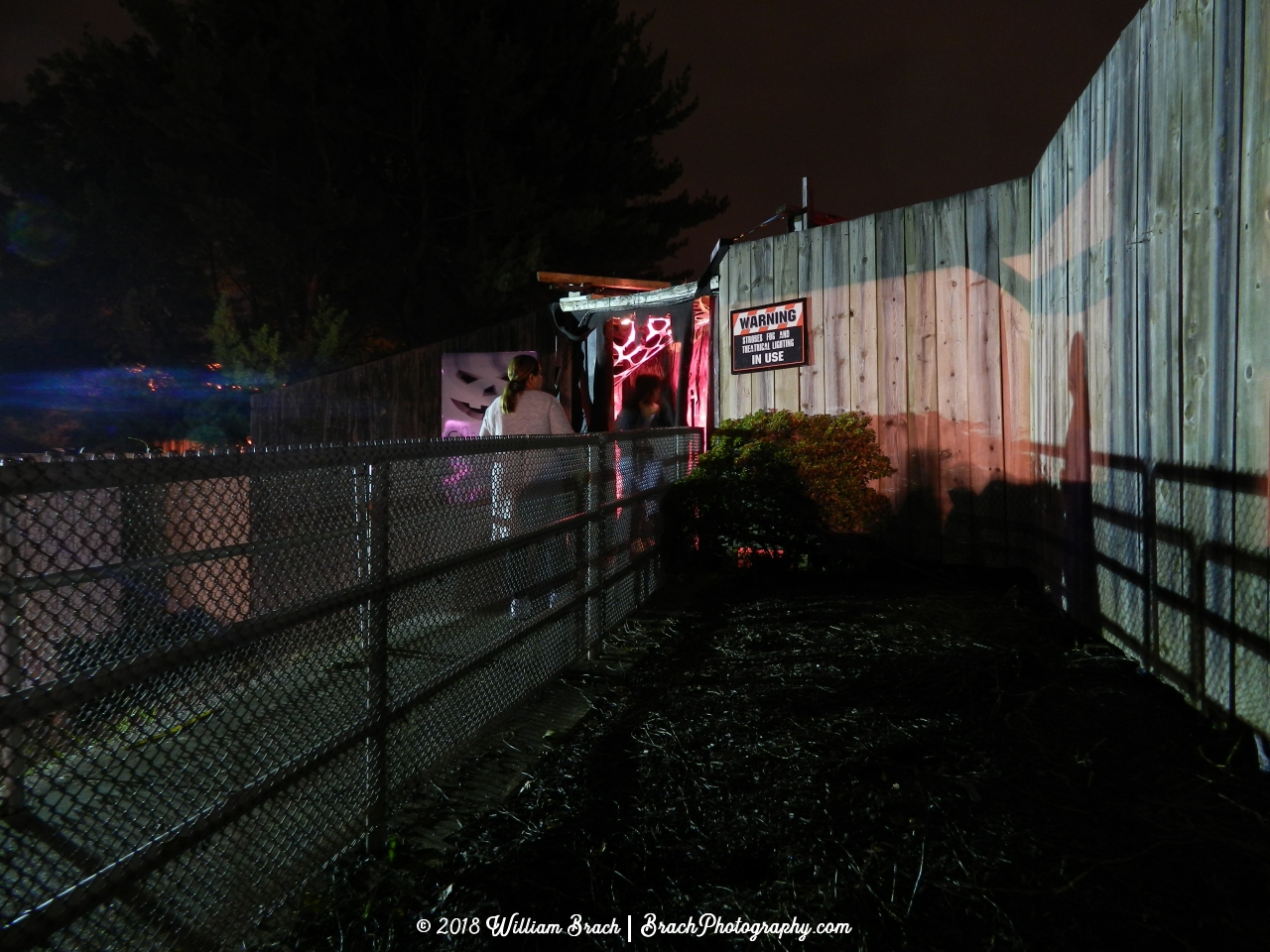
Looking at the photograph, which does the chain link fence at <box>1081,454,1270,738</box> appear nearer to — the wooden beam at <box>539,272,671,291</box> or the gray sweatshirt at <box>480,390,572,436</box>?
the gray sweatshirt at <box>480,390,572,436</box>

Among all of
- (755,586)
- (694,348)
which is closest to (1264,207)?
(755,586)

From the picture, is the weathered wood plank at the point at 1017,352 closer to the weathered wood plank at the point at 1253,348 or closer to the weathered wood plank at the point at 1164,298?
the weathered wood plank at the point at 1164,298

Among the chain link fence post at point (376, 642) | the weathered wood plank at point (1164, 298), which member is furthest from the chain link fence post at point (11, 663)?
the weathered wood plank at point (1164, 298)

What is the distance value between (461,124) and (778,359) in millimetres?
14743

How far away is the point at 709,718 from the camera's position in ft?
11.6

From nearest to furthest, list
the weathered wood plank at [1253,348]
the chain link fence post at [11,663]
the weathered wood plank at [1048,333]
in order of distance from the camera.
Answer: the chain link fence post at [11,663], the weathered wood plank at [1253,348], the weathered wood plank at [1048,333]

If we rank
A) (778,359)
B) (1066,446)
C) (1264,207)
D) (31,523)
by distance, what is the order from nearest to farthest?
1. (31,523)
2. (1264,207)
3. (1066,446)
4. (778,359)

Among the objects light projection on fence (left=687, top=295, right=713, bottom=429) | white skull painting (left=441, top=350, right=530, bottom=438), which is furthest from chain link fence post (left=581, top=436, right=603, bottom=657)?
white skull painting (left=441, top=350, right=530, bottom=438)

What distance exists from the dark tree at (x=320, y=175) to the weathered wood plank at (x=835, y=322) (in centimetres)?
1199

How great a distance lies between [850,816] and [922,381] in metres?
4.89

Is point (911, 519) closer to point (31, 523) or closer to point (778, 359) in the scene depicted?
point (778, 359)

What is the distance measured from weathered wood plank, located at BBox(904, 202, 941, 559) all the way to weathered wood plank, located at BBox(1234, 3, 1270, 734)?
370 centimetres

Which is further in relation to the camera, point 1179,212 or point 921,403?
point 921,403

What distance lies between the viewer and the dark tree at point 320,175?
17734 millimetres
